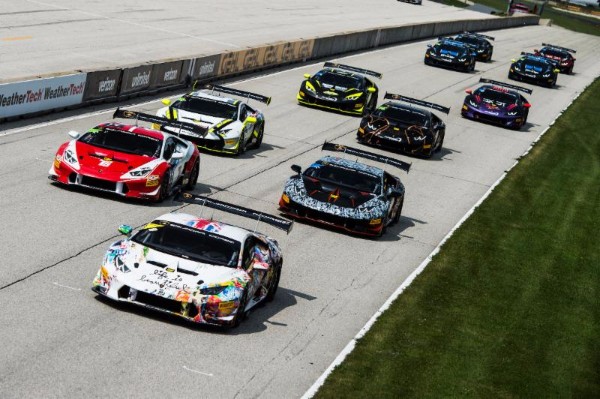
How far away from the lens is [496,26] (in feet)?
344

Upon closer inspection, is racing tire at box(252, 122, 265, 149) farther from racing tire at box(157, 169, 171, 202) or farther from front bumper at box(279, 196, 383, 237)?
racing tire at box(157, 169, 171, 202)

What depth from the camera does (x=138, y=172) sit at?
23703 mm

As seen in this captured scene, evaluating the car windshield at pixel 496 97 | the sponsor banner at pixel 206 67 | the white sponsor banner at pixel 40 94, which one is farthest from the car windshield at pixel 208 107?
the car windshield at pixel 496 97

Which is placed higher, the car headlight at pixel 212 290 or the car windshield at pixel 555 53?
the car headlight at pixel 212 290

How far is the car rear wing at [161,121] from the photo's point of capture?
87.3ft

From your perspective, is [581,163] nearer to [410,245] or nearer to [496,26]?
[410,245]

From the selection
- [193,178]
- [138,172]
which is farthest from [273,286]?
[193,178]

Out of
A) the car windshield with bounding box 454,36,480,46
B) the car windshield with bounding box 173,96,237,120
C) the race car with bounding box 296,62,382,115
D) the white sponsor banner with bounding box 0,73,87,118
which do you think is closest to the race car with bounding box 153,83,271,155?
the car windshield with bounding box 173,96,237,120

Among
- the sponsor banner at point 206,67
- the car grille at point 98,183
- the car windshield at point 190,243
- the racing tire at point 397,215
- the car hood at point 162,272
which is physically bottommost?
the sponsor banner at point 206,67

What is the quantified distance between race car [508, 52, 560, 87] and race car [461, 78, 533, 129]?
56.6 feet

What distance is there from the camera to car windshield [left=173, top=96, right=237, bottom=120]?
31494 millimetres

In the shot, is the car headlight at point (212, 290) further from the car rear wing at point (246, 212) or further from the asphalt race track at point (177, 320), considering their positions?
the car rear wing at point (246, 212)

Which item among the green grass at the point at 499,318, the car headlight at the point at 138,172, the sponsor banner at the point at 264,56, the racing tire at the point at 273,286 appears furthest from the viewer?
the sponsor banner at the point at 264,56

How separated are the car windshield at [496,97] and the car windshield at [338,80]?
19.9ft
